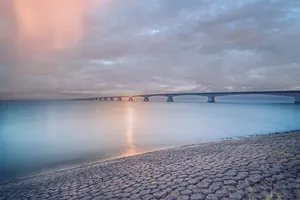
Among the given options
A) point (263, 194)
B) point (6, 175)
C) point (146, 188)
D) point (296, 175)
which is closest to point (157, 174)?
point (146, 188)

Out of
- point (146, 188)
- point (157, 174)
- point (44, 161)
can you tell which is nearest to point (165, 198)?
point (146, 188)

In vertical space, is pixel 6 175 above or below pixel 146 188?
below

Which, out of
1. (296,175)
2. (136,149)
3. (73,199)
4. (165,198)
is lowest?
(136,149)

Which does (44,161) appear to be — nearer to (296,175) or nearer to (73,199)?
(73,199)

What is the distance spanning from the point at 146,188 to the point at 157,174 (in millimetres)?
1388

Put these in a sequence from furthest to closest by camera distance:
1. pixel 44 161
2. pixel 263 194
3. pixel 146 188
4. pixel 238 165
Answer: pixel 44 161 → pixel 238 165 → pixel 146 188 → pixel 263 194

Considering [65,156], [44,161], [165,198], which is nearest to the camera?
[165,198]

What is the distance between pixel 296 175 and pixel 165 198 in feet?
12.5

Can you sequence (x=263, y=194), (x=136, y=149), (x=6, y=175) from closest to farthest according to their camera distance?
(x=263, y=194) → (x=6, y=175) → (x=136, y=149)

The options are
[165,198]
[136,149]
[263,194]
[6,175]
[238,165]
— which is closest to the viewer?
[263,194]

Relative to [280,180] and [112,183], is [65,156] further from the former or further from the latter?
[280,180]

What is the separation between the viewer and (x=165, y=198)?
5.36m

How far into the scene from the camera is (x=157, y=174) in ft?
25.0

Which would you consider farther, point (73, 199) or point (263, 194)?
point (73, 199)
